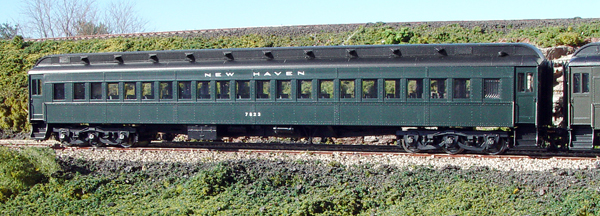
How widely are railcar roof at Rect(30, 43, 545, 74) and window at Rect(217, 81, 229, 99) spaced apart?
0.51 metres

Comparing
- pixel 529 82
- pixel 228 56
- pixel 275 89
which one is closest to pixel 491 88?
pixel 529 82

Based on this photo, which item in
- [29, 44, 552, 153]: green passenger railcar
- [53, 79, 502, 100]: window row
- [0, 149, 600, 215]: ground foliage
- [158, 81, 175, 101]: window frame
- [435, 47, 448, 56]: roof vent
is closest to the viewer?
[0, 149, 600, 215]: ground foliage

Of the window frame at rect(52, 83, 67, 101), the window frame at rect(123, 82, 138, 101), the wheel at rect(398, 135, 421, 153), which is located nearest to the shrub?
the window frame at rect(123, 82, 138, 101)

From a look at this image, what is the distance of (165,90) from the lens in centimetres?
1571

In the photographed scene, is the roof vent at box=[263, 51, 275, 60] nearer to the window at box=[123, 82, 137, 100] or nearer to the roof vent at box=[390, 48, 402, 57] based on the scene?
the roof vent at box=[390, 48, 402, 57]

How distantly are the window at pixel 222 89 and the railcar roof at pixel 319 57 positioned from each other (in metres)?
0.51

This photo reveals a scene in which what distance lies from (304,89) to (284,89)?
0.59m

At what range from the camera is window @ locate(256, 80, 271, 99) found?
585 inches

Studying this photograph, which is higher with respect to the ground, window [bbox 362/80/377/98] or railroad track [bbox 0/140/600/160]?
window [bbox 362/80/377/98]

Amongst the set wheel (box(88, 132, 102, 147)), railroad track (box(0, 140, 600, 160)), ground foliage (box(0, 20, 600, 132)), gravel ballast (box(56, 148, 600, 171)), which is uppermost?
ground foliage (box(0, 20, 600, 132))

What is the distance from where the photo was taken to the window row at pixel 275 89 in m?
13.7

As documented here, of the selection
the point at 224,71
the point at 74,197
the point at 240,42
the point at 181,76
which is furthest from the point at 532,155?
the point at 240,42

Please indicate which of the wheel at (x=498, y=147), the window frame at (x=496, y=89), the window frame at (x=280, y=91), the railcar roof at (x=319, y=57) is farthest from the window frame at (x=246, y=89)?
the wheel at (x=498, y=147)

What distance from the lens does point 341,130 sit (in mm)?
A: 15281
